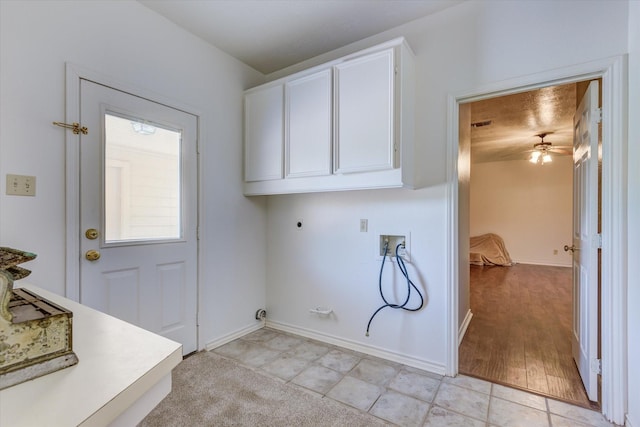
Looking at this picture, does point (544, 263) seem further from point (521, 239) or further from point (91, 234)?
point (91, 234)

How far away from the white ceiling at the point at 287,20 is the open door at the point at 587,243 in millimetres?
1249

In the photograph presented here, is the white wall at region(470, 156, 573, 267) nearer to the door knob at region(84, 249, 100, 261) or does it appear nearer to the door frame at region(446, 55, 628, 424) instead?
the door frame at region(446, 55, 628, 424)

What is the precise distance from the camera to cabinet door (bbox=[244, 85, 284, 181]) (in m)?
2.72

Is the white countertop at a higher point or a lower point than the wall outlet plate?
lower

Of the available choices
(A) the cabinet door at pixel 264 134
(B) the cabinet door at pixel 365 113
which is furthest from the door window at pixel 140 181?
(B) the cabinet door at pixel 365 113

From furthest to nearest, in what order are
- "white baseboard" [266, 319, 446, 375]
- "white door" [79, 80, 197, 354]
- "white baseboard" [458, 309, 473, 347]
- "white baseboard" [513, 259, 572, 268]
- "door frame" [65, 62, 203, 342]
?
"white baseboard" [513, 259, 572, 268] → "white baseboard" [458, 309, 473, 347] → "white baseboard" [266, 319, 446, 375] → "white door" [79, 80, 197, 354] → "door frame" [65, 62, 203, 342]

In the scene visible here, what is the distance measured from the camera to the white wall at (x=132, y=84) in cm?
167

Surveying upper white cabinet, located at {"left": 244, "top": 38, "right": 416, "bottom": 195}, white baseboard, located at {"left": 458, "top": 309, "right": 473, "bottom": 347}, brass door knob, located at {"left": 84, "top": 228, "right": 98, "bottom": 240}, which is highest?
upper white cabinet, located at {"left": 244, "top": 38, "right": 416, "bottom": 195}

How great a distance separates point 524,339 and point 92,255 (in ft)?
11.9

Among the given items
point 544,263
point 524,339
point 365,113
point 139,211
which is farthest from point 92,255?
point 544,263

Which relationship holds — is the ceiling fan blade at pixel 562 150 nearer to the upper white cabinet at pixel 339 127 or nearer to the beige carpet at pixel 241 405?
the upper white cabinet at pixel 339 127

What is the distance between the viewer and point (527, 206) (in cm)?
712

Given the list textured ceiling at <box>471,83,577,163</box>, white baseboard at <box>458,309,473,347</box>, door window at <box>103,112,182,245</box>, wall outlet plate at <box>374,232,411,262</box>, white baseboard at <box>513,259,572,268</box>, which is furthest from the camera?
white baseboard at <box>513,259,572,268</box>

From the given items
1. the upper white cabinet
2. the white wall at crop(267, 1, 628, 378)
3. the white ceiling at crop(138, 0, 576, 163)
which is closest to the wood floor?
the white wall at crop(267, 1, 628, 378)
